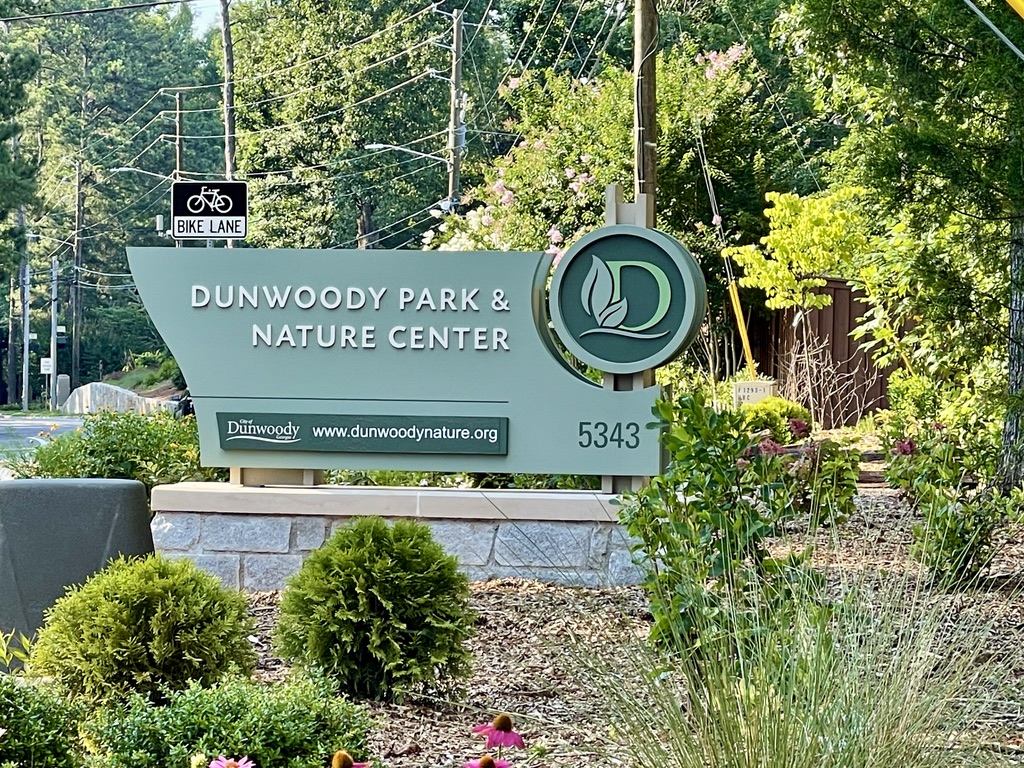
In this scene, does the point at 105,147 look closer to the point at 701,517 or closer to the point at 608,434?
the point at 608,434

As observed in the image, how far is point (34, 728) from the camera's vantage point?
11.8ft

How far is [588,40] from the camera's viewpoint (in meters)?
31.2

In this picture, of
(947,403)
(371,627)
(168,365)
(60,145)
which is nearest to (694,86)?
(947,403)

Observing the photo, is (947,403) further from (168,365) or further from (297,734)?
(168,365)

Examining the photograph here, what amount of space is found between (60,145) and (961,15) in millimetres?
55481

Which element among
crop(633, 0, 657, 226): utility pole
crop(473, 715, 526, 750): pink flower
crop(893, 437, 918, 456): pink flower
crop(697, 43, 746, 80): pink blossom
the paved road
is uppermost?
crop(697, 43, 746, 80): pink blossom

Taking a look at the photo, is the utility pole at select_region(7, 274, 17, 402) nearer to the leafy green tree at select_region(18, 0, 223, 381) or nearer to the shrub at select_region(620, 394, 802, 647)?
the leafy green tree at select_region(18, 0, 223, 381)

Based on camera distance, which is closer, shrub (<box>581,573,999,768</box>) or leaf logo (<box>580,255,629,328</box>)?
shrub (<box>581,573,999,768</box>)

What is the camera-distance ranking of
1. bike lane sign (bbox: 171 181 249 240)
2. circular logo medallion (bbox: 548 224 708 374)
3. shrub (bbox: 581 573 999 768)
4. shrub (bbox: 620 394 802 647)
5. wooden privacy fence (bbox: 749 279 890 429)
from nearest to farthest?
shrub (bbox: 581 573 999 768) → shrub (bbox: 620 394 802 647) → circular logo medallion (bbox: 548 224 708 374) → bike lane sign (bbox: 171 181 249 240) → wooden privacy fence (bbox: 749 279 890 429)

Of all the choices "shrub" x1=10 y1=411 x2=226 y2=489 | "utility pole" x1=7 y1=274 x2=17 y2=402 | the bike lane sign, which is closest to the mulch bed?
"shrub" x1=10 y1=411 x2=226 y2=489

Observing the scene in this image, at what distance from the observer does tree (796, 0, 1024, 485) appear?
659 cm

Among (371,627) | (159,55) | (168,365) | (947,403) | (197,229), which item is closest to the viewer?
(371,627)

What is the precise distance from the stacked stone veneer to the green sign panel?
0.77 feet

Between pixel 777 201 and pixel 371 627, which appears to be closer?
pixel 371 627
